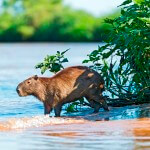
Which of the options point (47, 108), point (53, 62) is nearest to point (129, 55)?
point (53, 62)

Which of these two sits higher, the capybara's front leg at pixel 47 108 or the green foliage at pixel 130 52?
the green foliage at pixel 130 52

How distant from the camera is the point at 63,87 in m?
12.3

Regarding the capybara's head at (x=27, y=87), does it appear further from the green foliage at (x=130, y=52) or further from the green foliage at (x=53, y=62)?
the green foliage at (x=130, y=52)

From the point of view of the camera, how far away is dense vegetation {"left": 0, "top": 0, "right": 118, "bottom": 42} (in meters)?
61.9

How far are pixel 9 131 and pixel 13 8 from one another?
71.2 m

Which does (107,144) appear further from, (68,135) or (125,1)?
(125,1)

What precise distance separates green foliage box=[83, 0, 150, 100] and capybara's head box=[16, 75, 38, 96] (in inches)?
41.9

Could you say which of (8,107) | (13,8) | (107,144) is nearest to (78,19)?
(13,8)

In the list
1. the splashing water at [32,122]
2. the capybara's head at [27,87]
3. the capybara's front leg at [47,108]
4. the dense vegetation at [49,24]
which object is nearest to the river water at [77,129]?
the splashing water at [32,122]

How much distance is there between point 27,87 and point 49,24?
181 feet

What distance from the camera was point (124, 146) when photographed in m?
9.23

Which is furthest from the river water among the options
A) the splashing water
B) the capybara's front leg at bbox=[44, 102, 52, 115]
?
the capybara's front leg at bbox=[44, 102, 52, 115]

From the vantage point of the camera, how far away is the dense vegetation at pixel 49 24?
61.9 metres

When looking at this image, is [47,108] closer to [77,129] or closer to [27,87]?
[27,87]
